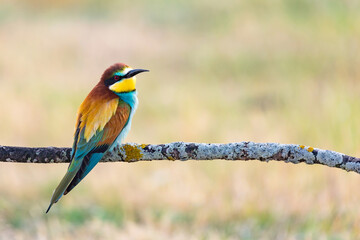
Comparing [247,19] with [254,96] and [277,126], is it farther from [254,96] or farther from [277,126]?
[277,126]

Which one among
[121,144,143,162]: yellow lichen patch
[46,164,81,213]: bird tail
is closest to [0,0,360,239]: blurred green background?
[121,144,143,162]: yellow lichen patch

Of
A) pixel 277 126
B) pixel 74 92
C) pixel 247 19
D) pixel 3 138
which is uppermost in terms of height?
pixel 247 19

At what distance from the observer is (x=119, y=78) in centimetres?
283

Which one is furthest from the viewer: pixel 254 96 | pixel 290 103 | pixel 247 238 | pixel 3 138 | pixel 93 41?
pixel 93 41

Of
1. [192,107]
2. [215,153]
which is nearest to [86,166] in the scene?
[215,153]

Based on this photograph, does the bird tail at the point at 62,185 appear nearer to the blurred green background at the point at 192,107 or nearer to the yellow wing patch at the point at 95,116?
the yellow wing patch at the point at 95,116

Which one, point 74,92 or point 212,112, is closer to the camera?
point 212,112

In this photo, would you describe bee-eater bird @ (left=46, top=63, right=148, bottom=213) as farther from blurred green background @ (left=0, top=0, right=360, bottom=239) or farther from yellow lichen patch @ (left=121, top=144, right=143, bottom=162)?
blurred green background @ (left=0, top=0, right=360, bottom=239)

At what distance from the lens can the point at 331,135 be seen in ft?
18.7

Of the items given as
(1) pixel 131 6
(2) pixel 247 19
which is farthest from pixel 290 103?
(1) pixel 131 6

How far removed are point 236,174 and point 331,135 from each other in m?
1.03

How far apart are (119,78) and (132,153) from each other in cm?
44

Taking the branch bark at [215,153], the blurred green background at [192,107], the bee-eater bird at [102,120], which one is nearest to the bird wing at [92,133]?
the bee-eater bird at [102,120]

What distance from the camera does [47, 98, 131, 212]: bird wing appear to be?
2365 millimetres
